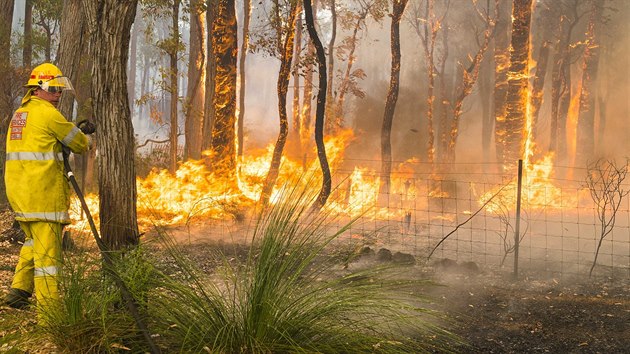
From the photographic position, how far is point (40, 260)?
524 cm

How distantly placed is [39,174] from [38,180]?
0.05m

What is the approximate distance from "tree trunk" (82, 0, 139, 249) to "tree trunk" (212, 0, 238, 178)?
1004cm

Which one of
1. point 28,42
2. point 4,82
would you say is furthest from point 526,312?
point 28,42

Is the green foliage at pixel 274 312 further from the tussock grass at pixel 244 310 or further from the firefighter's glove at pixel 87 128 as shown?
the firefighter's glove at pixel 87 128

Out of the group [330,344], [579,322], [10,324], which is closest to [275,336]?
[330,344]

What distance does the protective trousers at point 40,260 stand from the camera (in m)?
5.08

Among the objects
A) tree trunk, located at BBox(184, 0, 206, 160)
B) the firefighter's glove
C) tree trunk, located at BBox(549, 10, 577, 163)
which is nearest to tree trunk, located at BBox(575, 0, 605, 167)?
tree trunk, located at BBox(549, 10, 577, 163)

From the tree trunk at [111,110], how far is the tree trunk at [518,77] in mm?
14918

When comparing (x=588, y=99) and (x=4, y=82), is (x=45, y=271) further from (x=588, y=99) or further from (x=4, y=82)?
(x=588, y=99)

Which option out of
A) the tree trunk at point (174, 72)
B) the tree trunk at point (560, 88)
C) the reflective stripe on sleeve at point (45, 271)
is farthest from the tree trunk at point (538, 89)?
the reflective stripe on sleeve at point (45, 271)

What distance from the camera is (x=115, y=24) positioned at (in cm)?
526

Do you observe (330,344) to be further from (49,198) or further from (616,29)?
(616,29)

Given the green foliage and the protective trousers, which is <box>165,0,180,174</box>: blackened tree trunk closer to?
the protective trousers

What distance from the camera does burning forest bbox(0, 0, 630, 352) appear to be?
532 centimetres
